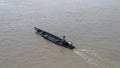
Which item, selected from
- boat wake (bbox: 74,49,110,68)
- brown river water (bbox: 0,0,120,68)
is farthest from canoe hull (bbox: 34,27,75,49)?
boat wake (bbox: 74,49,110,68)

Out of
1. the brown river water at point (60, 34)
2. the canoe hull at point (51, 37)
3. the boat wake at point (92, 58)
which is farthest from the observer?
the canoe hull at point (51, 37)

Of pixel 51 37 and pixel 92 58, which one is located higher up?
pixel 51 37

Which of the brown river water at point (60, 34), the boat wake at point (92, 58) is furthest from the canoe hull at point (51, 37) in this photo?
the boat wake at point (92, 58)

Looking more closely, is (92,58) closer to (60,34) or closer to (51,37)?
(51,37)

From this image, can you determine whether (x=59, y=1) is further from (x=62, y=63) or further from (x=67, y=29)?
(x=62, y=63)

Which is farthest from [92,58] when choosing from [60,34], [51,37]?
[60,34]

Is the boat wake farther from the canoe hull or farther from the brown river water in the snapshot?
the canoe hull

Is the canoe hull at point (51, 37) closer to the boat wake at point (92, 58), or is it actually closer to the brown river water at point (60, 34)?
the brown river water at point (60, 34)

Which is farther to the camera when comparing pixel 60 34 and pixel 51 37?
pixel 60 34
